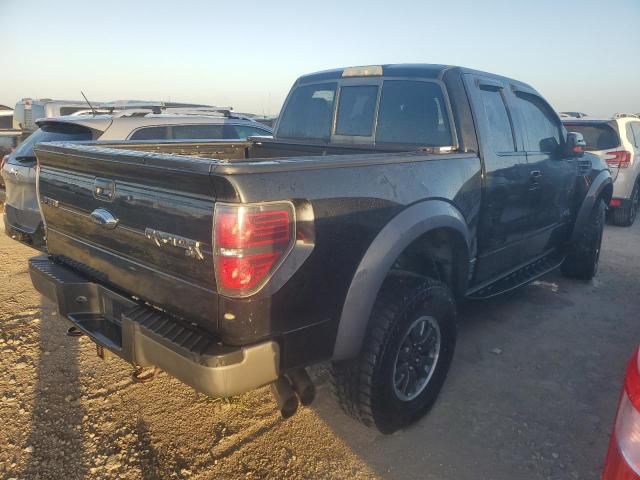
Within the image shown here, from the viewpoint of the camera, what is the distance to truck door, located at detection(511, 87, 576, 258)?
12.5 feet

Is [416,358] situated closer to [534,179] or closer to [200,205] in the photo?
[200,205]

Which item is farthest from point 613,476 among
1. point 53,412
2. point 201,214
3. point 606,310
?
point 606,310

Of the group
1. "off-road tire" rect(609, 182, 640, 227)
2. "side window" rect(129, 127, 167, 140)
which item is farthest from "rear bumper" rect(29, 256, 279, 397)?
"off-road tire" rect(609, 182, 640, 227)

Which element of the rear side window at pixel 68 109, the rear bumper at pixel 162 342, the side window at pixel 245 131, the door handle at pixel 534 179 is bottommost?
the rear bumper at pixel 162 342

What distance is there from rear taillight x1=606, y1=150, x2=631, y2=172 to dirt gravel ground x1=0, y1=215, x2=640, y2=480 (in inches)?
184

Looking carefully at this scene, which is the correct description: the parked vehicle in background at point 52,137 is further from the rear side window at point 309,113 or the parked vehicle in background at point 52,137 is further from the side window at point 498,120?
the side window at point 498,120

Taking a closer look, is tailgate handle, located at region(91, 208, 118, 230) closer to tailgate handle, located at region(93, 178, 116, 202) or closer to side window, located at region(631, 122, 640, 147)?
tailgate handle, located at region(93, 178, 116, 202)

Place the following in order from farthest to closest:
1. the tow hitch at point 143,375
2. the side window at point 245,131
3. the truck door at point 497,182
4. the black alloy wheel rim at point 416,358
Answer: the side window at point 245,131
the truck door at point 497,182
the tow hitch at point 143,375
the black alloy wheel rim at point 416,358

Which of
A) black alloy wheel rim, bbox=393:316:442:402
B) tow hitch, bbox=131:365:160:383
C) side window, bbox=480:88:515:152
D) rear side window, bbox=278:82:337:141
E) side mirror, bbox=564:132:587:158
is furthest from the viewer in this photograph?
side mirror, bbox=564:132:587:158

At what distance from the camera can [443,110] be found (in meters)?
3.29

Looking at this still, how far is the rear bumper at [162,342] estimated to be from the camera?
74.9 inches

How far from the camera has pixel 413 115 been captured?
3420 millimetres

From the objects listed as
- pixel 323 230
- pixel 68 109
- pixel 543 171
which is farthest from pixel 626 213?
pixel 68 109

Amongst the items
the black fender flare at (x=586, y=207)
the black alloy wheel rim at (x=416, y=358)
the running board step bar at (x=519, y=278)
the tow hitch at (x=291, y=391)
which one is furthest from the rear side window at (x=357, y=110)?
the black fender flare at (x=586, y=207)
